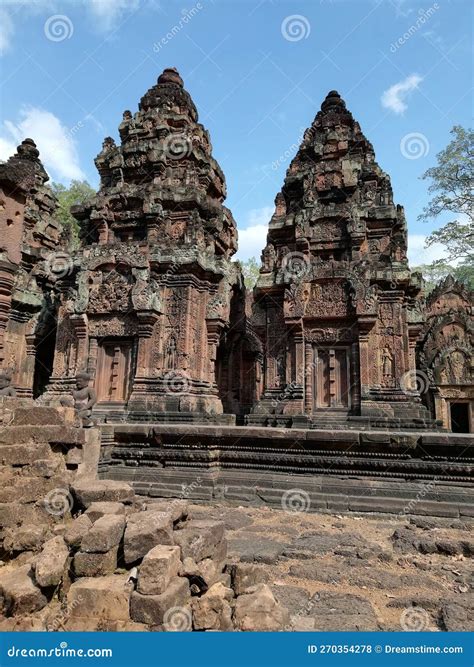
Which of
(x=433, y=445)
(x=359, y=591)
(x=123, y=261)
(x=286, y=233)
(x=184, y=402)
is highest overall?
(x=286, y=233)

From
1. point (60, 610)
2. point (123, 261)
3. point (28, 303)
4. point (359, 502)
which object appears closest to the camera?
point (60, 610)

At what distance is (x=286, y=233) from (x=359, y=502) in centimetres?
819

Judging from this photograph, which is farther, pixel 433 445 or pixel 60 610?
pixel 433 445

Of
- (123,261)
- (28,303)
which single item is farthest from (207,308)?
(28,303)

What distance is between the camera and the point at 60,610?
2902 millimetres

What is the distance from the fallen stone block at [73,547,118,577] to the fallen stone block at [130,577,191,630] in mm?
516

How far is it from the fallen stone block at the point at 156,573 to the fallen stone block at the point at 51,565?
0.67 m

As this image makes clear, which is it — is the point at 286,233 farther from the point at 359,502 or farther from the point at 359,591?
the point at 359,591

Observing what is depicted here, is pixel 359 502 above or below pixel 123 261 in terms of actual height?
below

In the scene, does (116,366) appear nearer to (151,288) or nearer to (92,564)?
(151,288)

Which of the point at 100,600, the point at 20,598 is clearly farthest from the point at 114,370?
the point at 100,600

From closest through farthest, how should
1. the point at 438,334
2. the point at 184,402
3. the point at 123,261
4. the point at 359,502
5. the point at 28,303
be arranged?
the point at 359,502
the point at 184,402
the point at 123,261
the point at 28,303
the point at 438,334

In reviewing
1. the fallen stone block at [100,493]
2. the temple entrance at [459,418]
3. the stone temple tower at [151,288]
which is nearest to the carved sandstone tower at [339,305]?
the stone temple tower at [151,288]

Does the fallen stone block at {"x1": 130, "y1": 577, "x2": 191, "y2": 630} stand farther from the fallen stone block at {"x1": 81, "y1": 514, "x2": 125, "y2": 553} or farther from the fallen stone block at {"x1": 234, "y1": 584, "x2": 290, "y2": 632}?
the fallen stone block at {"x1": 81, "y1": 514, "x2": 125, "y2": 553}
